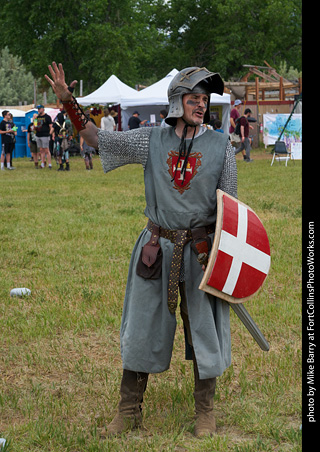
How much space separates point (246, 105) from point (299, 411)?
94.5 ft

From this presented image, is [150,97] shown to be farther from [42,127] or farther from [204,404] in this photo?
[204,404]

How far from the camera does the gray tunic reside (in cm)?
382

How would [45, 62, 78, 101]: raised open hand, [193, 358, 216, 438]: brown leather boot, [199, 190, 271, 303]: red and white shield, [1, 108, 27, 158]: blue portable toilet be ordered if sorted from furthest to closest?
[1, 108, 27, 158]: blue portable toilet
[193, 358, 216, 438]: brown leather boot
[45, 62, 78, 101]: raised open hand
[199, 190, 271, 303]: red and white shield

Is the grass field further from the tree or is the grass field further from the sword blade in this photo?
the tree

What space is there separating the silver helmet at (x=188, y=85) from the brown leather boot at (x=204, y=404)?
146cm

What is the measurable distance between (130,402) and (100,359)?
1124 mm

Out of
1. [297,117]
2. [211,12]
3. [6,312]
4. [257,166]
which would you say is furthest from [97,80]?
[6,312]

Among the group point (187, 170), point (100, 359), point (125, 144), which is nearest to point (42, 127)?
point (100, 359)

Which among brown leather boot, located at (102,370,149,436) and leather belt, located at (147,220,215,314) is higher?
leather belt, located at (147,220,215,314)

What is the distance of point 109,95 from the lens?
27.9 metres

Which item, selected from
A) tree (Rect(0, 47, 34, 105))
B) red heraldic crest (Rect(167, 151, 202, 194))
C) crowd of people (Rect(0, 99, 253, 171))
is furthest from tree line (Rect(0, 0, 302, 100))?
red heraldic crest (Rect(167, 151, 202, 194))

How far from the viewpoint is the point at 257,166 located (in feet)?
69.8

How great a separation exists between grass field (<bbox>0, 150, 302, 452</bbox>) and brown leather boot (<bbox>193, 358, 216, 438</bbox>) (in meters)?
0.07

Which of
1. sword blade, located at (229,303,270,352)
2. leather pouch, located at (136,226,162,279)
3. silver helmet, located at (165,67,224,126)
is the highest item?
silver helmet, located at (165,67,224,126)
